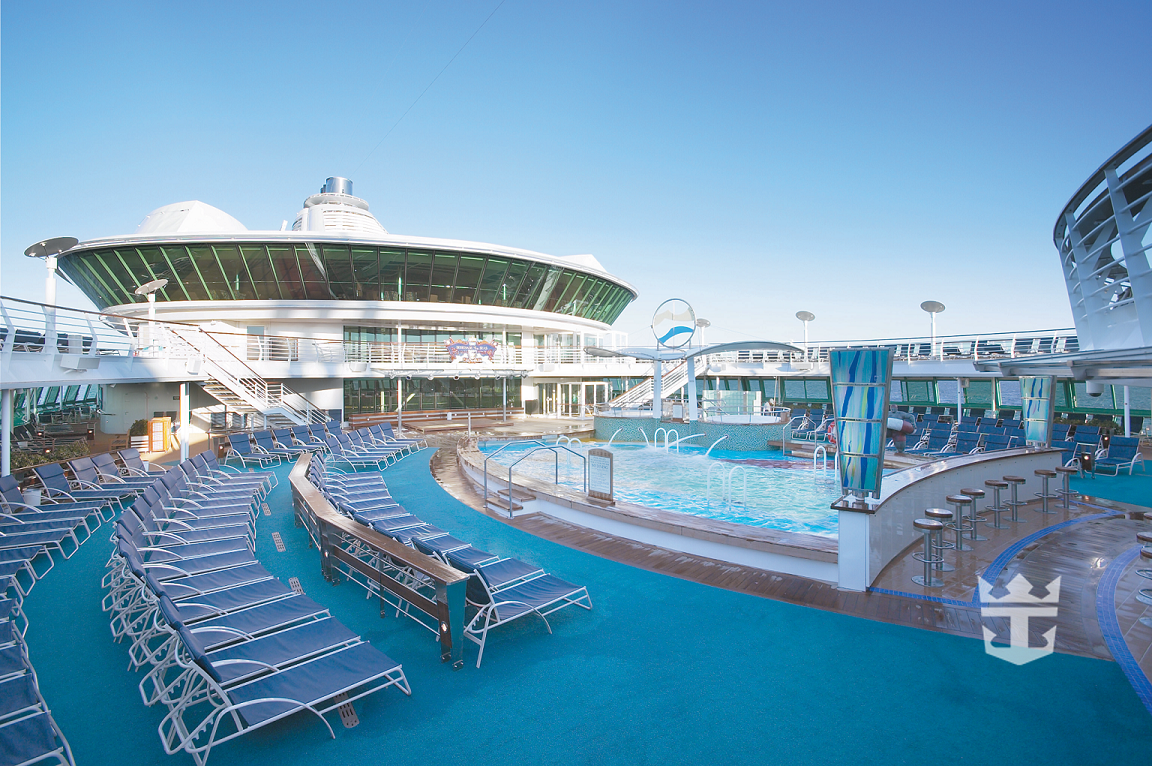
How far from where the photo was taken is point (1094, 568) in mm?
6770

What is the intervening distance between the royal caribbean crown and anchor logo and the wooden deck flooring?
66mm

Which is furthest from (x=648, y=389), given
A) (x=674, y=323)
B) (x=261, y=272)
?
(x=261, y=272)

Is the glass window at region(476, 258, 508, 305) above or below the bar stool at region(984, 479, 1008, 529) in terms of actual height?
above

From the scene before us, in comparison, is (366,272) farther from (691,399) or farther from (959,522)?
(959,522)

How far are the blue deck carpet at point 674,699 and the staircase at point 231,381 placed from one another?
1353 centimetres

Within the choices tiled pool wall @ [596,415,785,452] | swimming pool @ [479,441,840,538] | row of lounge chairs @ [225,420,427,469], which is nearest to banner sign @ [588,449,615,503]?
swimming pool @ [479,441,840,538]

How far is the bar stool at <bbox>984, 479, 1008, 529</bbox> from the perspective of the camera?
28.6ft

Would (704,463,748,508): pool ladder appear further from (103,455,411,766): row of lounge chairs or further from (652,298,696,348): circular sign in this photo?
(652,298,696,348): circular sign

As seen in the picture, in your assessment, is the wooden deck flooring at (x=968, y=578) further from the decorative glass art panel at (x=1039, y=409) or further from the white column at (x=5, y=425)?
the white column at (x=5, y=425)

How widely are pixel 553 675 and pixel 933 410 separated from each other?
3142cm

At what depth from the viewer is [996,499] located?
9.02 metres

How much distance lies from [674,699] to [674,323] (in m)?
19.4

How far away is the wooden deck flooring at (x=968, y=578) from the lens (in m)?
5.13

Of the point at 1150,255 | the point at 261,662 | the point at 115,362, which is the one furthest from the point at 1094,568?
the point at 115,362
